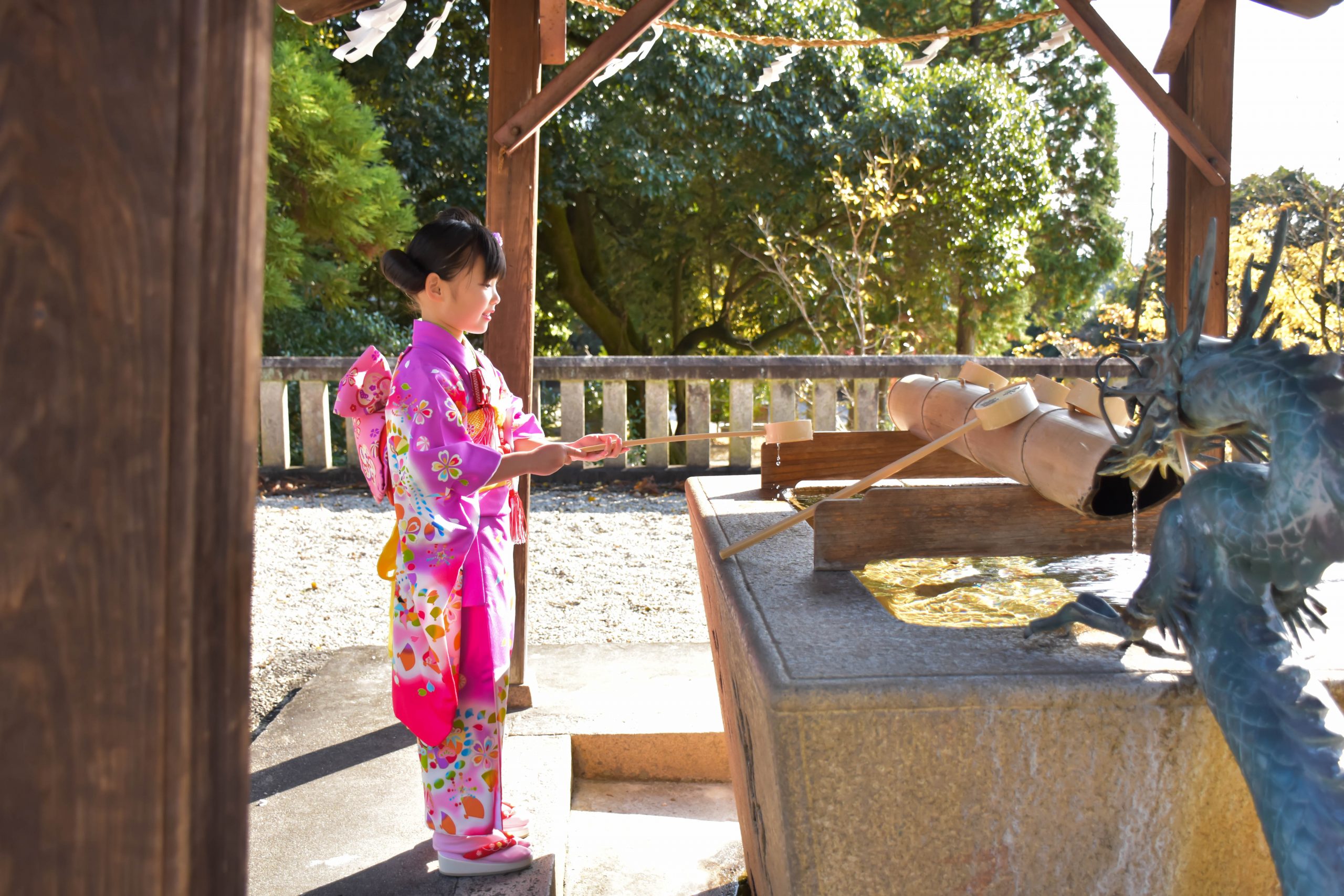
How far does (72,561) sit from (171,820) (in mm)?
213

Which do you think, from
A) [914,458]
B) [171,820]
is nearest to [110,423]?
[171,820]

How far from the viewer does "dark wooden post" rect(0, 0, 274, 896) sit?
2.34 feet

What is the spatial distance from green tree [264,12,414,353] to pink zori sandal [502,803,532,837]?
6044 millimetres

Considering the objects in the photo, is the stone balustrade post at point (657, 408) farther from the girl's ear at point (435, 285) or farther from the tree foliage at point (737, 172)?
the girl's ear at point (435, 285)

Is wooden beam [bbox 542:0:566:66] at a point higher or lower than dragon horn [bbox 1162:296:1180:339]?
higher

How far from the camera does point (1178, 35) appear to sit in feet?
10.6

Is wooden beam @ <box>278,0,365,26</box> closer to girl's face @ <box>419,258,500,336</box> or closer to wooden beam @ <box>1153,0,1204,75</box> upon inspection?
girl's face @ <box>419,258,500,336</box>

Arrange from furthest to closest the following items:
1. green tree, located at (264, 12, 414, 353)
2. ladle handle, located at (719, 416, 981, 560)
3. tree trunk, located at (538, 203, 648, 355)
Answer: tree trunk, located at (538, 203, 648, 355)
green tree, located at (264, 12, 414, 353)
ladle handle, located at (719, 416, 981, 560)

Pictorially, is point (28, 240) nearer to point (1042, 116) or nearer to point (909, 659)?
point (909, 659)

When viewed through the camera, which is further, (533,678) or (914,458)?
(533,678)

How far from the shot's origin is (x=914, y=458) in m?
1.77

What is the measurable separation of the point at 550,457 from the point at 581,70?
129 cm

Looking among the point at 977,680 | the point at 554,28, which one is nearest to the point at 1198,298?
the point at 977,680

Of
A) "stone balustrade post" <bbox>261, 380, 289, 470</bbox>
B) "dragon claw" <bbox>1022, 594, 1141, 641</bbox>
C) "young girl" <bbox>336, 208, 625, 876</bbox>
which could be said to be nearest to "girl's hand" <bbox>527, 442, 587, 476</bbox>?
"young girl" <bbox>336, 208, 625, 876</bbox>
